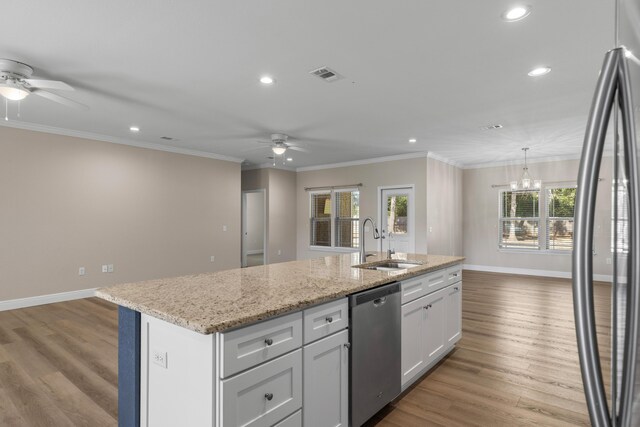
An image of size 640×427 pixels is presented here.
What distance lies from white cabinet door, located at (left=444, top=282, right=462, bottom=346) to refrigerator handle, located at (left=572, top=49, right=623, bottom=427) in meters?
2.53

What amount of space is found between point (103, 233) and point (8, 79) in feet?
10.2

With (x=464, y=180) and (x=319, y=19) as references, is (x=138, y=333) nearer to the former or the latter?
(x=319, y=19)

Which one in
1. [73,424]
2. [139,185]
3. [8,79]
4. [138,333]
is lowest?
[73,424]

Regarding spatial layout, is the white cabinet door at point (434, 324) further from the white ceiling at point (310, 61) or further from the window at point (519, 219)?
the window at point (519, 219)

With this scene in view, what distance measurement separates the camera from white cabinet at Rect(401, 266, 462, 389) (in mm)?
2479

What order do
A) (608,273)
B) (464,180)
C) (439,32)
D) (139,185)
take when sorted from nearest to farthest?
1. (608,273)
2. (439,32)
3. (139,185)
4. (464,180)

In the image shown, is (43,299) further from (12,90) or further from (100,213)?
(12,90)

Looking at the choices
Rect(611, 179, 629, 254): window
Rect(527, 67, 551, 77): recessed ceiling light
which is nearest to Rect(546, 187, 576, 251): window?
Rect(527, 67, 551, 77): recessed ceiling light

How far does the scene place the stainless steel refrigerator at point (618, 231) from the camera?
60cm

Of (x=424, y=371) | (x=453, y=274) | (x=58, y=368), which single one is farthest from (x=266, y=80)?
(x=58, y=368)

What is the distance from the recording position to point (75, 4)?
2182mm

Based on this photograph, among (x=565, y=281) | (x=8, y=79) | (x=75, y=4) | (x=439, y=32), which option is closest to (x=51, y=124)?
(x=8, y=79)

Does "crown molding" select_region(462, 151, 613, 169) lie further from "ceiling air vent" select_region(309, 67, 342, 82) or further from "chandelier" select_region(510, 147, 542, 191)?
"ceiling air vent" select_region(309, 67, 342, 82)

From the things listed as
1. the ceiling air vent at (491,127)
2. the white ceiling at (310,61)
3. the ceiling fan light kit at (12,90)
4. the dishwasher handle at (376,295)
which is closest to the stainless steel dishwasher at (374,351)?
the dishwasher handle at (376,295)
